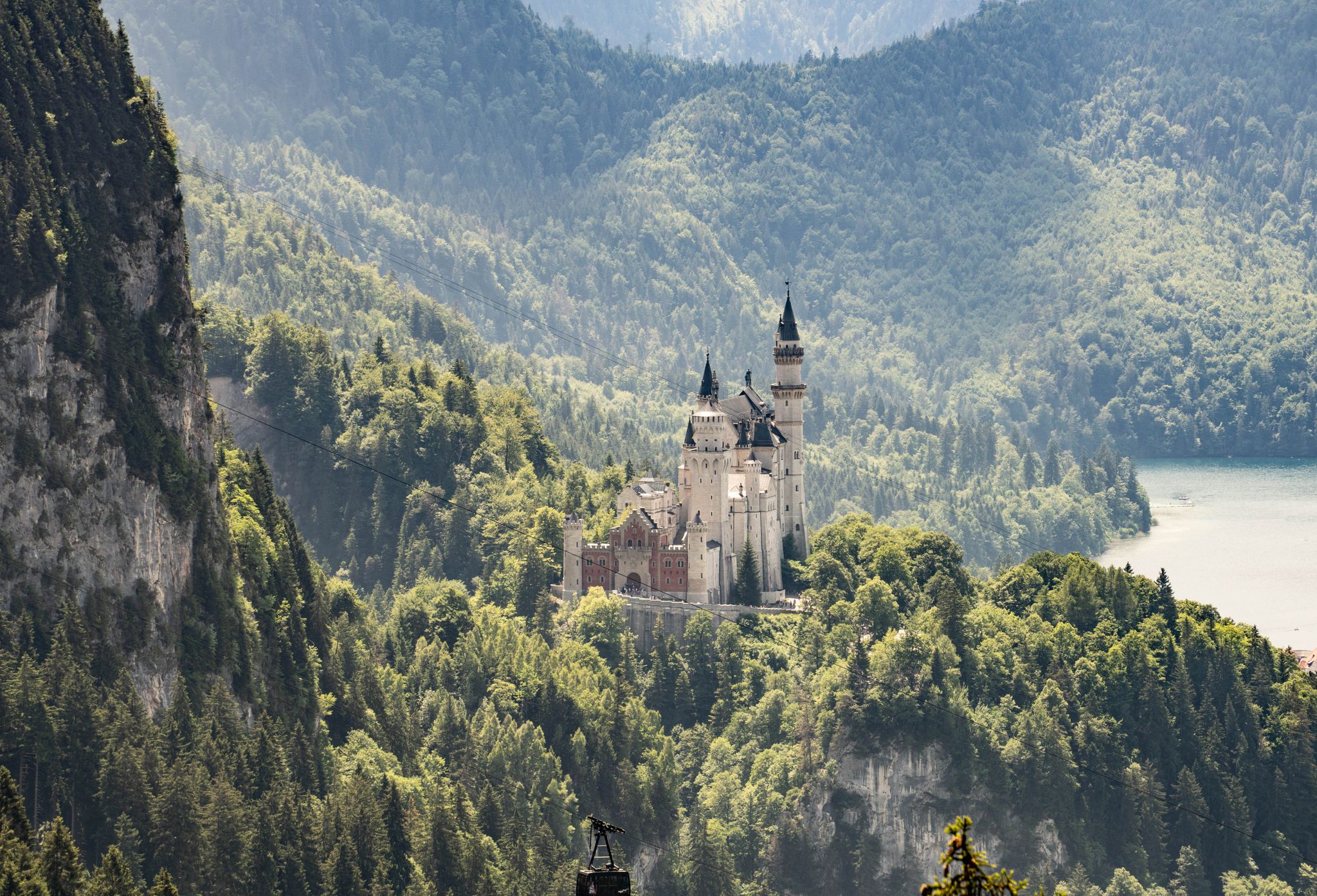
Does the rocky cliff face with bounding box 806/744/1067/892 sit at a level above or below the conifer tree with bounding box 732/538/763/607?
below

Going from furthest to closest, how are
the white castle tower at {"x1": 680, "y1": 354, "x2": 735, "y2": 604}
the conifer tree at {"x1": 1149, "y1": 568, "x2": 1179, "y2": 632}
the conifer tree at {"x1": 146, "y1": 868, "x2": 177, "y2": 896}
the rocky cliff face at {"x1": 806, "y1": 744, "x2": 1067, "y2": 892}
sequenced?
Answer: 1. the conifer tree at {"x1": 1149, "y1": 568, "x2": 1179, "y2": 632}
2. the white castle tower at {"x1": 680, "y1": 354, "x2": 735, "y2": 604}
3. the rocky cliff face at {"x1": 806, "y1": 744, "x2": 1067, "y2": 892}
4. the conifer tree at {"x1": 146, "y1": 868, "x2": 177, "y2": 896}

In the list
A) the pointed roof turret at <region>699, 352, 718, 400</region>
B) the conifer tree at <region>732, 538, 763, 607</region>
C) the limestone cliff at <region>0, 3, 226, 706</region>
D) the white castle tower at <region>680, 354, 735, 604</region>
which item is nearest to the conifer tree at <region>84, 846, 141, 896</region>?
the limestone cliff at <region>0, 3, 226, 706</region>

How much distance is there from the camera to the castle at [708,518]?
6398 inches

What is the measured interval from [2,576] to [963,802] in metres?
70.6

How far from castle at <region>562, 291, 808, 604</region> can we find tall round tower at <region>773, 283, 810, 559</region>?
0.14 metres

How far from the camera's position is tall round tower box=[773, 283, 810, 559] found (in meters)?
171

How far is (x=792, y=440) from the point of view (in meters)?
173

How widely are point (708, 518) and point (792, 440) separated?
41.5 feet

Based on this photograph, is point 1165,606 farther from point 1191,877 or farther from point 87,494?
point 87,494

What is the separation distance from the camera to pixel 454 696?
154125 mm

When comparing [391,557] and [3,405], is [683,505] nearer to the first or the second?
[391,557]

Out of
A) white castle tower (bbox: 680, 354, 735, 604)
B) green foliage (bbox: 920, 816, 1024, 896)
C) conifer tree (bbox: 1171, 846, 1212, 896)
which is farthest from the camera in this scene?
white castle tower (bbox: 680, 354, 735, 604)

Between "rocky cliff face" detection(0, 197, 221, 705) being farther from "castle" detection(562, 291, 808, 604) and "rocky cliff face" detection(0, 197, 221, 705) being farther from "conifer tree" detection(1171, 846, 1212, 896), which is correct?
"conifer tree" detection(1171, 846, 1212, 896)

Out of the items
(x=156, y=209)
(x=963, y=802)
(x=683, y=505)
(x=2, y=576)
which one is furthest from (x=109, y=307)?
(x=963, y=802)
